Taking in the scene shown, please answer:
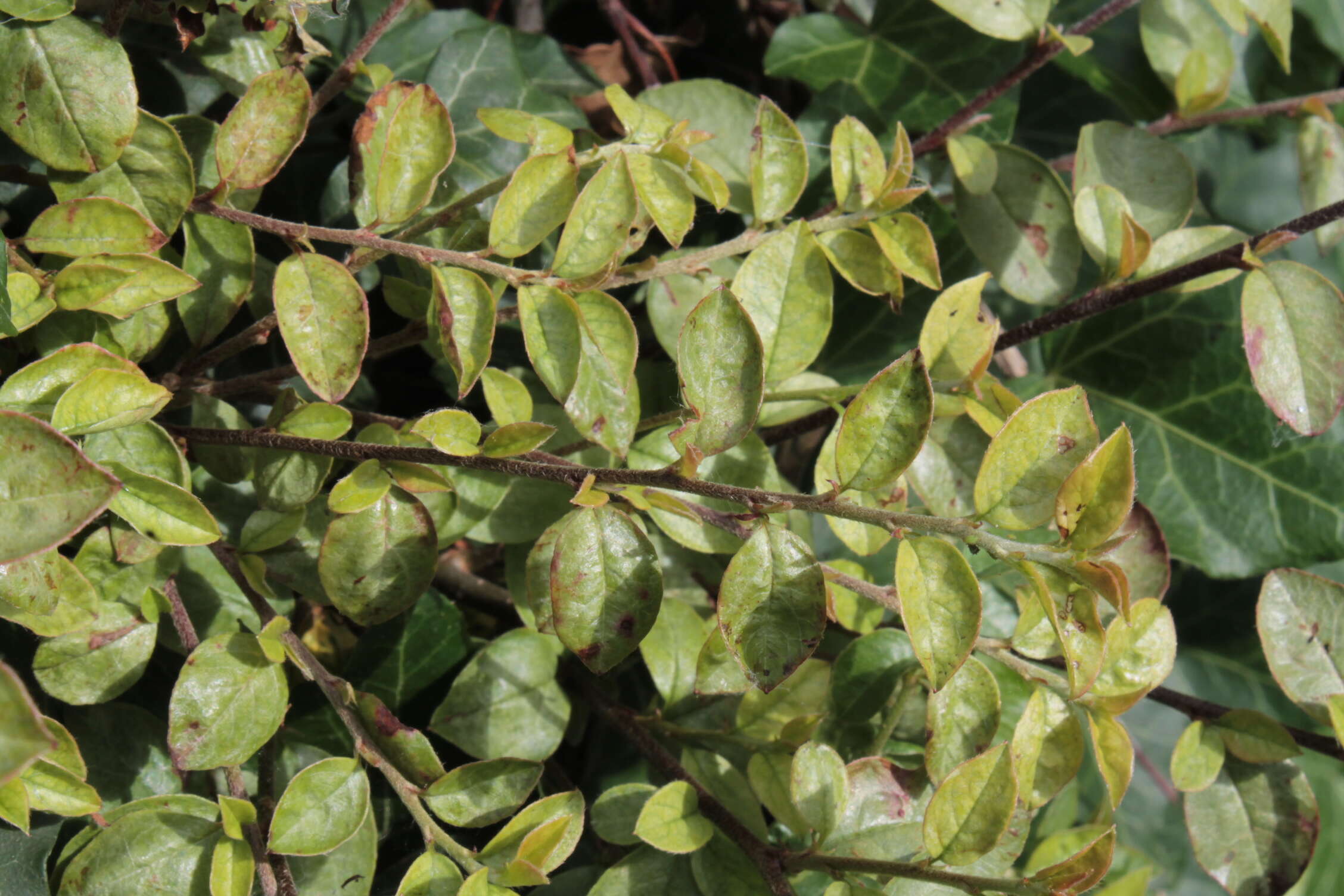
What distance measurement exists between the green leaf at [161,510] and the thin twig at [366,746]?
11cm

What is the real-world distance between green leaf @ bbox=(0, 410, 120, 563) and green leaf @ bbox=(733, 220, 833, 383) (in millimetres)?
416

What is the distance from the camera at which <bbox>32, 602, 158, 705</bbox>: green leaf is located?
0.64 m

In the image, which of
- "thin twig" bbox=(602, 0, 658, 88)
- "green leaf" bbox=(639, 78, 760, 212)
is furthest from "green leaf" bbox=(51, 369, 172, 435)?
"thin twig" bbox=(602, 0, 658, 88)

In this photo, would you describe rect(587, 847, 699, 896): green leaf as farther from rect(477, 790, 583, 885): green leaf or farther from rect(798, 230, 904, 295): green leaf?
rect(798, 230, 904, 295): green leaf

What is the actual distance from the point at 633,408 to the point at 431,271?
14 cm

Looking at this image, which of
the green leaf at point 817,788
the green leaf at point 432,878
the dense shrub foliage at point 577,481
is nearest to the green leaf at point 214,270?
the dense shrub foliage at point 577,481

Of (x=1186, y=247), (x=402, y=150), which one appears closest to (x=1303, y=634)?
(x=1186, y=247)

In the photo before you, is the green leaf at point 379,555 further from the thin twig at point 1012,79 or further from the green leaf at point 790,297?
the thin twig at point 1012,79

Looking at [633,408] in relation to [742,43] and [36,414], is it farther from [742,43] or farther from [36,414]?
[742,43]

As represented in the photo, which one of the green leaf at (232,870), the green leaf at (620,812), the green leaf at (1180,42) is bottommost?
the green leaf at (620,812)

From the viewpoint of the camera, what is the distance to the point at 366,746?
649 mm

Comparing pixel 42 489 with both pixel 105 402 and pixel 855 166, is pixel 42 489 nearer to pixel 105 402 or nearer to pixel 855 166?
pixel 105 402

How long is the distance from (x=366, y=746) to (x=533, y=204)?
353 mm

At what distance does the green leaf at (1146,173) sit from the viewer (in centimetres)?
95
